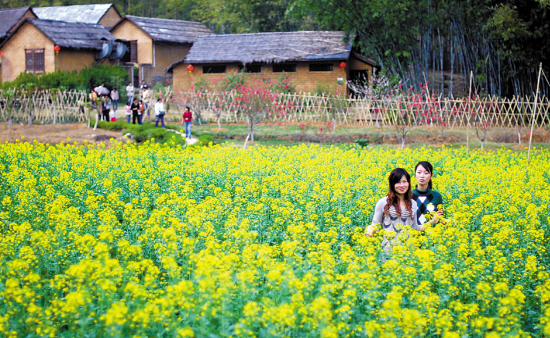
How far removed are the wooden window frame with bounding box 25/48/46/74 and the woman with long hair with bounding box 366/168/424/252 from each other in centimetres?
3080

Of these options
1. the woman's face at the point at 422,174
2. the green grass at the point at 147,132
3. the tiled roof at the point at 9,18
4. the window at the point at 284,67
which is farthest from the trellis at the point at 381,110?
the tiled roof at the point at 9,18

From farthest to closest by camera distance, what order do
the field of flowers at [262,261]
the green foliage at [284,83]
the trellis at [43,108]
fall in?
the green foliage at [284,83] → the trellis at [43,108] → the field of flowers at [262,261]

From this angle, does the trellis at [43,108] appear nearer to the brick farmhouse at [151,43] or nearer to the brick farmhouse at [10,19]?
the brick farmhouse at [151,43]

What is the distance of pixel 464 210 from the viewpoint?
23.4ft

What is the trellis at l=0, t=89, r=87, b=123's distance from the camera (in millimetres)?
24859

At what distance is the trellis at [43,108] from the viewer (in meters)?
24.9

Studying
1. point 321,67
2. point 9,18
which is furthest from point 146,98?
point 9,18

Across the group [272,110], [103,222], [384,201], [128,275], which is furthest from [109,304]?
[272,110]

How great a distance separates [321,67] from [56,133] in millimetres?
14291

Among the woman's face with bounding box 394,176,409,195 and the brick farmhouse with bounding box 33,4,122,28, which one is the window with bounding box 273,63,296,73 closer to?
the brick farmhouse with bounding box 33,4,122,28

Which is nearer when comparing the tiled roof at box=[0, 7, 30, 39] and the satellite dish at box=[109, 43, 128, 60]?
the satellite dish at box=[109, 43, 128, 60]

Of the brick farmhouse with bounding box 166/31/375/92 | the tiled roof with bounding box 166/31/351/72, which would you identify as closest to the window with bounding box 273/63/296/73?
the brick farmhouse with bounding box 166/31/375/92

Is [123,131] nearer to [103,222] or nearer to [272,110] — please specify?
[272,110]

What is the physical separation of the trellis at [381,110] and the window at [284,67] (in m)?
4.29
